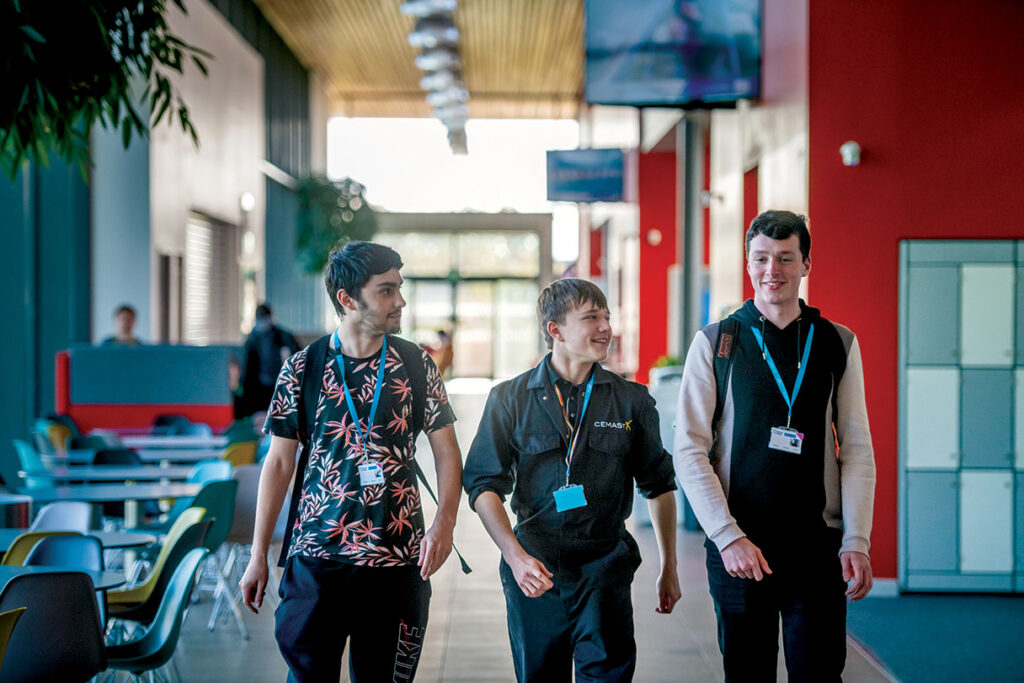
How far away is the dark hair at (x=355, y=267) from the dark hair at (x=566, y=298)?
424 millimetres

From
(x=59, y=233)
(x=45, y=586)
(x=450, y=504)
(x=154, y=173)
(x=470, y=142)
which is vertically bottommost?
(x=45, y=586)

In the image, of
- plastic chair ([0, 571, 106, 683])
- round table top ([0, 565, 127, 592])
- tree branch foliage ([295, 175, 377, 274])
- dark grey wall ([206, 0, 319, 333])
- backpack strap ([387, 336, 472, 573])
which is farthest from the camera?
tree branch foliage ([295, 175, 377, 274])

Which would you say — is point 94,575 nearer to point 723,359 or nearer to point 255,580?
point 255,580

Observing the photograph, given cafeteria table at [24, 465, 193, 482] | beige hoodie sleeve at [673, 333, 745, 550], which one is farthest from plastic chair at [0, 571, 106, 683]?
cafeteria table at [24, 465, 193, 482]

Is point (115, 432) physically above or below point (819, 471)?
below

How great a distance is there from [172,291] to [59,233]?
244 cm

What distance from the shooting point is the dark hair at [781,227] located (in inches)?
117

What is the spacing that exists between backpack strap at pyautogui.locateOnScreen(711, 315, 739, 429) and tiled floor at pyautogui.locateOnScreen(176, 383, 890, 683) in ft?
7.85

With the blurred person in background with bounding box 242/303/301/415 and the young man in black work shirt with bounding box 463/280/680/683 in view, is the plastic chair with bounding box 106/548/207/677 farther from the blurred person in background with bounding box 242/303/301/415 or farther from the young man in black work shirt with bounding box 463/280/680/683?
the blurred person in background with bounding box 242/303/301/415

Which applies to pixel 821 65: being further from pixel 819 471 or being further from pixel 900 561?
pixel 819 471

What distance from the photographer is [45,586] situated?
125 inches

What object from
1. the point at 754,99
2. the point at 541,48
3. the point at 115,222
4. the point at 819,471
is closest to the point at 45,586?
the point at 819,471

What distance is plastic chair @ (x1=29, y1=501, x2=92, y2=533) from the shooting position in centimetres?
482

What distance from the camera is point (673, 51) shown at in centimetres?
784
